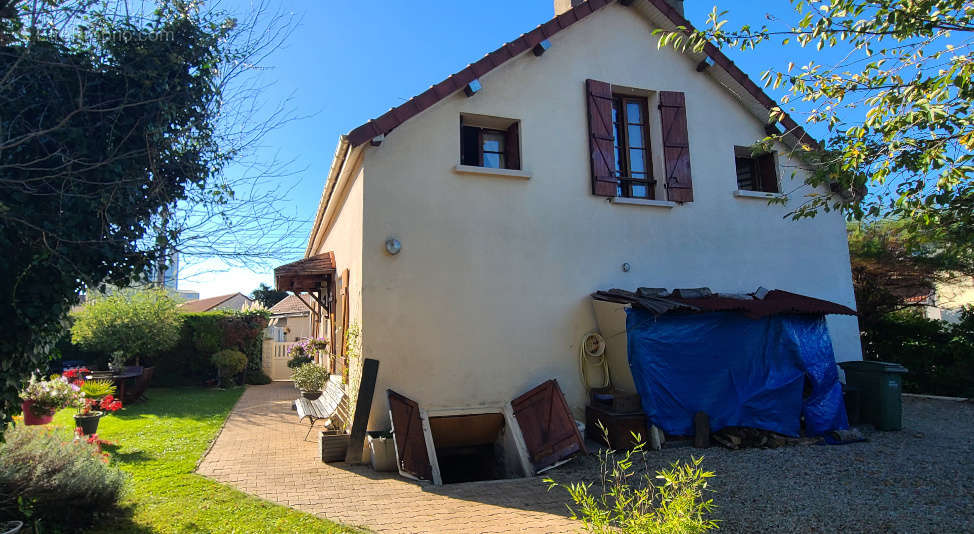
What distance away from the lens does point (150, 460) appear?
6.87 m

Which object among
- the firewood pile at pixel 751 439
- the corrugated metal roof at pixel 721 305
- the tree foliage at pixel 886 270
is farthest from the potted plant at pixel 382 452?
the tree foliage at pixel 886 270

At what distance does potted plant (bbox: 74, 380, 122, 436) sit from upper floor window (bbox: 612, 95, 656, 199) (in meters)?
9.04

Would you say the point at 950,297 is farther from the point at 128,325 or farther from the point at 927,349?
the point at 128,325

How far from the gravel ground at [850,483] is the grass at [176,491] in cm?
337

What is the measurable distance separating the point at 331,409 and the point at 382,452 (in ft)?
5.26

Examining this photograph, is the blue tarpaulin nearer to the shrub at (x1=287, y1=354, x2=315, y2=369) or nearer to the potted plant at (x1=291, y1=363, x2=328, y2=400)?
the potted plant at (x1=291, y1=363, x2=328, y2=400)

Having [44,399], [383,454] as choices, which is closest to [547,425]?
[383,454]

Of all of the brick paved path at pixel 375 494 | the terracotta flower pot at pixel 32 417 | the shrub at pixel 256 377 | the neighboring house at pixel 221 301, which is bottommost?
the brick paved path at pixel 375 494

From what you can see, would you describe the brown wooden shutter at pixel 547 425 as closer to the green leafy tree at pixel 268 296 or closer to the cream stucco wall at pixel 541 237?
the cream stucco wall at pixel 541 237

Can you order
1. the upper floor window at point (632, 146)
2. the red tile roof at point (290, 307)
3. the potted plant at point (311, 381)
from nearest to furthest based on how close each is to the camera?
1. the upper floor window at point (632, 146)
2. the potted plant at point (311, 381)
3. the red tile roof at point (290, 307)

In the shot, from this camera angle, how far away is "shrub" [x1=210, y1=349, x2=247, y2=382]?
50.1 ft

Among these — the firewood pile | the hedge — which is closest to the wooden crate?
the firewood pile

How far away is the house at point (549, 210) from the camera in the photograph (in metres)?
7.49

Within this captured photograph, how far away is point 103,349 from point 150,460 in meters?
8.75
